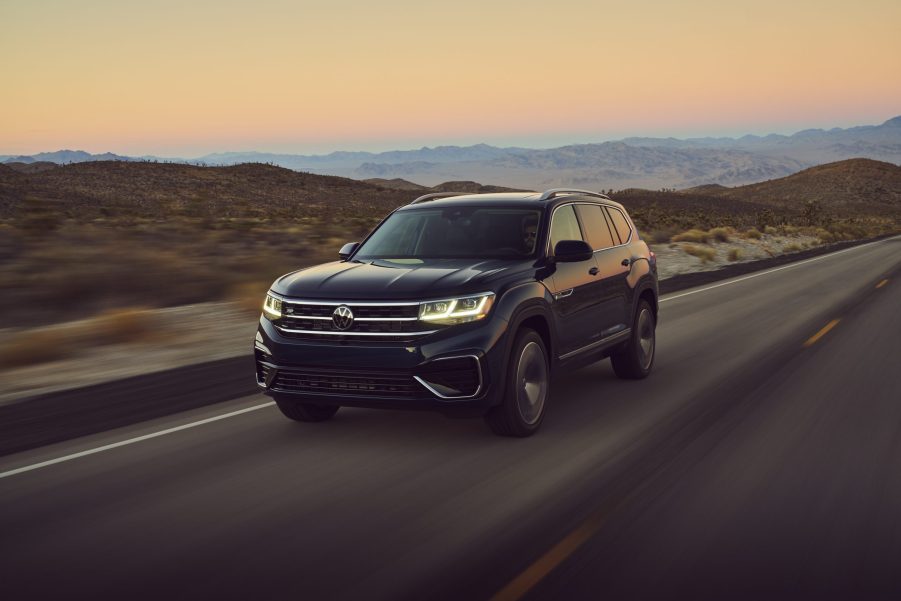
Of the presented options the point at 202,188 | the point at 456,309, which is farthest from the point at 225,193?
the point at 456,309

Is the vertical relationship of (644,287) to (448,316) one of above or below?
below

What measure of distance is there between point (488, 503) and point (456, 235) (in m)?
3.14

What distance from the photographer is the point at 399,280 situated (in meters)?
7.16

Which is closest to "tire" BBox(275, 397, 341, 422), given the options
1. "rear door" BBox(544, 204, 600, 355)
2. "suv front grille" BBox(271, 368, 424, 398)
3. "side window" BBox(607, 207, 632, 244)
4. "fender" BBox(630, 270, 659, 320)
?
"suv front grille" BBox(271, 368, 424, 398)

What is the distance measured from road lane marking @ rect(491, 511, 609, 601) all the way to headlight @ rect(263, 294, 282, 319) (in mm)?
2961

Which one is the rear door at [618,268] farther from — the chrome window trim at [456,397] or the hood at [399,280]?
the chrome window trim at [456,397]

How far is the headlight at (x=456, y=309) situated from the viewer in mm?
6871

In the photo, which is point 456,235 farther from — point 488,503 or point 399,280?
point 488,503

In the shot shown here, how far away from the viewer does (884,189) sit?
165 metres

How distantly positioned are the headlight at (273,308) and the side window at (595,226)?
3104 mm

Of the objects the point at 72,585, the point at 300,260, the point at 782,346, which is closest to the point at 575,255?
the point at 72,585

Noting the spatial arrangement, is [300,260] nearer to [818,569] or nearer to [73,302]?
[73,302]

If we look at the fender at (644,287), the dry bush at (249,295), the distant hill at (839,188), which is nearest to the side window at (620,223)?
the fender at (644,287)

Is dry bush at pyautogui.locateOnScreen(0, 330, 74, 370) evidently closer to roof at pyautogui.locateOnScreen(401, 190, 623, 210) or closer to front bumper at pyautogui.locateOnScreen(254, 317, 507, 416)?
roof at pyautogui.locateOnScreen(401, 190, 623, 210)
